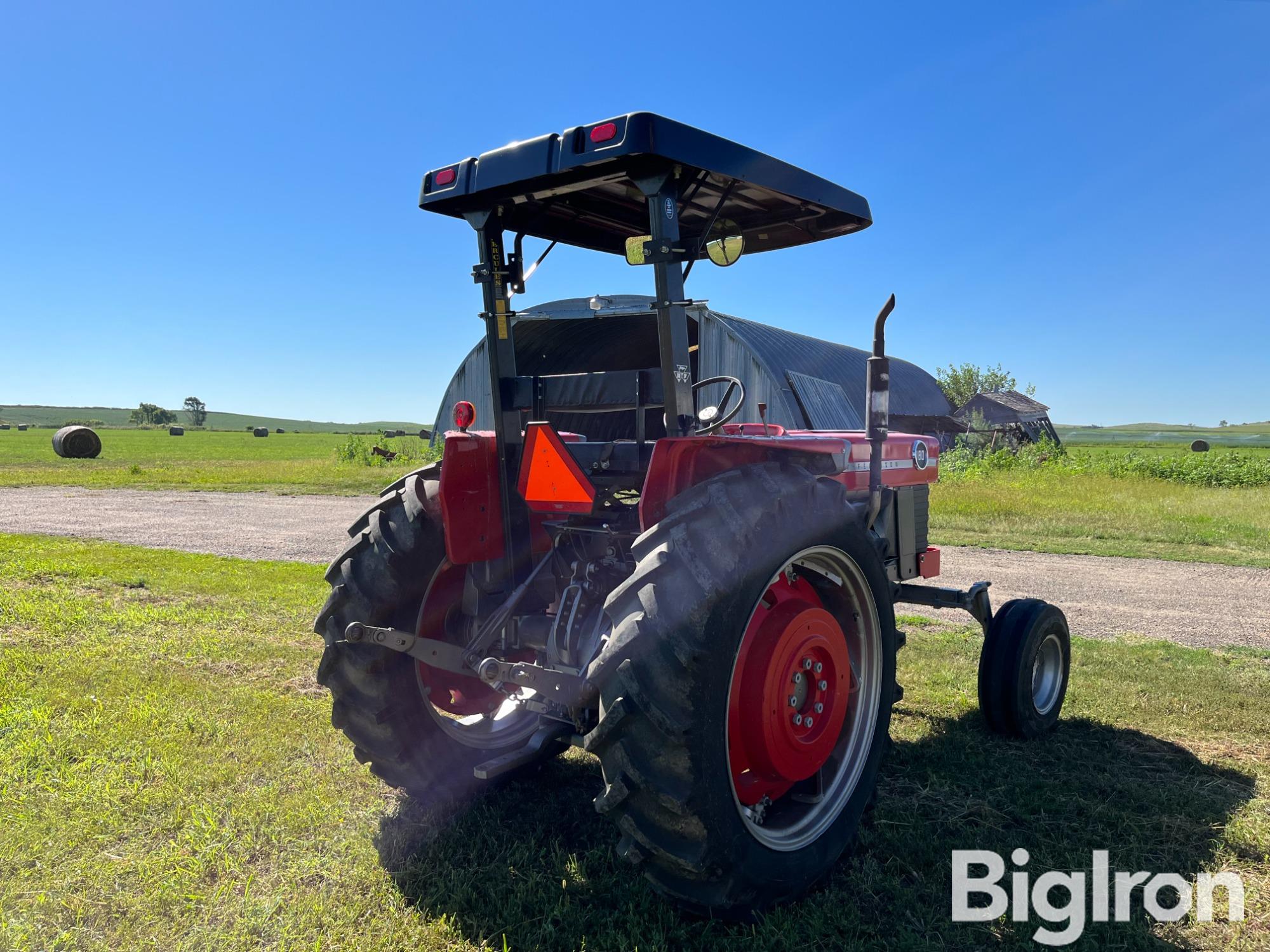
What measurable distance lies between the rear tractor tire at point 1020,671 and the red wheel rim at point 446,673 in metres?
2.36

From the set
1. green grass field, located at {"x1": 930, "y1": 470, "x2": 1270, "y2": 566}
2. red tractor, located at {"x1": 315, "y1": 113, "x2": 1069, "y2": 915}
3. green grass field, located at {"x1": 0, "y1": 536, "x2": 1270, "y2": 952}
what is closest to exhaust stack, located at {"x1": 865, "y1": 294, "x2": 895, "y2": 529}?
red tractor, located at {"x1": 315, "y1": 113, "x2": 1069, "y2": 915}

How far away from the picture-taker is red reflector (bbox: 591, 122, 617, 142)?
2580 millimetres

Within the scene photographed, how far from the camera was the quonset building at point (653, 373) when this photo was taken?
311cm

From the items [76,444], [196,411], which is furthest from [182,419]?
[76,444]

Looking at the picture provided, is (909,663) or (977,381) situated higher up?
(977,381)

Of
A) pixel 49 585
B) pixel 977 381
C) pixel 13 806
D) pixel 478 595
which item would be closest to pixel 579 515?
pixel 478 595

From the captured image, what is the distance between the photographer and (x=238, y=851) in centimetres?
299

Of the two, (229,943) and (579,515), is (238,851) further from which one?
(579,515)

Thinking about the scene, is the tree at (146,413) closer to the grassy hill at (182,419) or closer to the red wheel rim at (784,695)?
the grassy hill at (182,419)

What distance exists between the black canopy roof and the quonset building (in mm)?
413

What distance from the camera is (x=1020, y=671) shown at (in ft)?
13.2

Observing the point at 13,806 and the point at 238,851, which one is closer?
the point at 238,851

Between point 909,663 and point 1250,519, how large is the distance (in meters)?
11.1

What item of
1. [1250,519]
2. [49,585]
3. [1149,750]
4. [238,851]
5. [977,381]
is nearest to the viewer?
[238,851]
